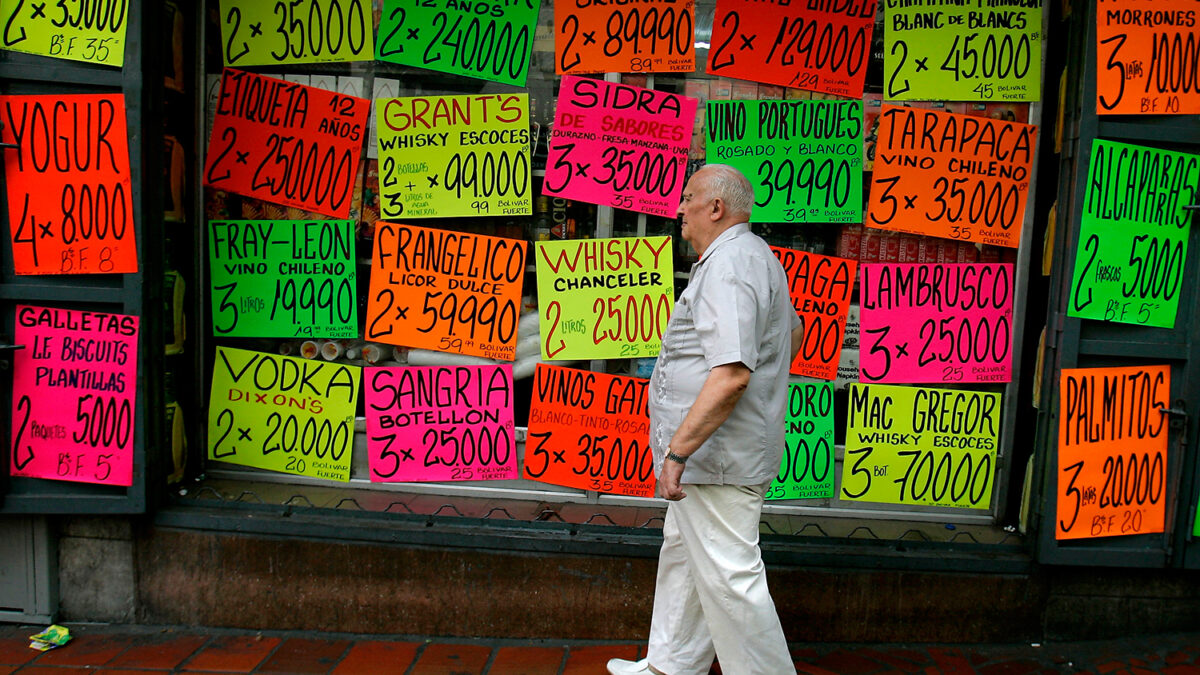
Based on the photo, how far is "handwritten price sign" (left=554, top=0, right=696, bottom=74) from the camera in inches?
152

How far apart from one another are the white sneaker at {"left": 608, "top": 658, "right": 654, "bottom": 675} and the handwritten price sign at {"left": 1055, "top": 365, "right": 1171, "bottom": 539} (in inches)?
66.6

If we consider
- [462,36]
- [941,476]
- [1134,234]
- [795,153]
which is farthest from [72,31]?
[1134,234]

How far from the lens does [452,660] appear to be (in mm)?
3518

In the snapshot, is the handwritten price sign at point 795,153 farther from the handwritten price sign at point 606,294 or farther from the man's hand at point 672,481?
the man's hand at point 672,481

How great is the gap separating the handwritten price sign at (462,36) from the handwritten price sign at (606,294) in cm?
82

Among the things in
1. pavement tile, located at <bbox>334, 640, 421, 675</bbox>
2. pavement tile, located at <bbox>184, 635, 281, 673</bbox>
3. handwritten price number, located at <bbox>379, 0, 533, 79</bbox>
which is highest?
handwritten price number, located at <bbox>379, 0, 533, 79</bbox>

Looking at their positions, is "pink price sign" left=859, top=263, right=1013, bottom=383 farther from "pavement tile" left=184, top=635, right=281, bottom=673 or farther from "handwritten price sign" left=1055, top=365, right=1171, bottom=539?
"pavement tile" left=184, top=635, right=281, bottom=673

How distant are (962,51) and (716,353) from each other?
6.80 feet

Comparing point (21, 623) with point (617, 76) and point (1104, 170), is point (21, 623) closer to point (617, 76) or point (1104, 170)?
point (617, 76)

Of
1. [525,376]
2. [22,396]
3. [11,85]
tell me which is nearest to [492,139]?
[525,376]

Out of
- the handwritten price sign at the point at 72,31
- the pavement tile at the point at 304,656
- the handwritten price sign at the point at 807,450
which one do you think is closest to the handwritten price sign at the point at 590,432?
the handwritten price sign at the point at 807,450

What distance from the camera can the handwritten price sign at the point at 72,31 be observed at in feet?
11.2

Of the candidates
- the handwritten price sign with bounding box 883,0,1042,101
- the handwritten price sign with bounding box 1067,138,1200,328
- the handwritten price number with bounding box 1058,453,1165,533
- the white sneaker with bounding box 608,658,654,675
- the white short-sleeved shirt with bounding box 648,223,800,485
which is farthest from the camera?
the handwritten price sign with bounding box 883,0,1042,101

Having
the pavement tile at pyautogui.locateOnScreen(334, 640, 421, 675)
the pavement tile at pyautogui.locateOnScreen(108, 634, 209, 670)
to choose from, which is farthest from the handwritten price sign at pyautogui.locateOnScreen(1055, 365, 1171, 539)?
the pavement tile at pyautogui.locateOnScreen(108, 634, 209, 670)
